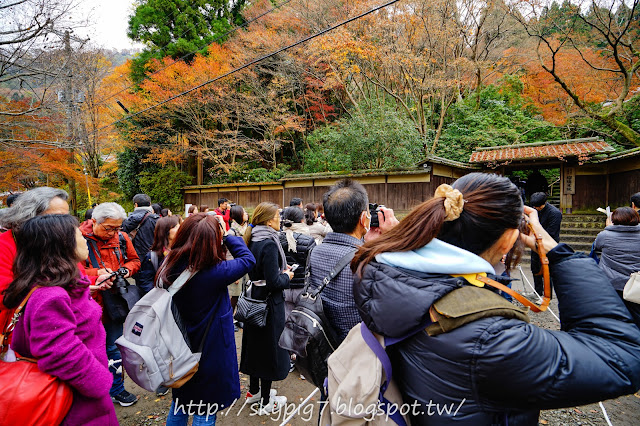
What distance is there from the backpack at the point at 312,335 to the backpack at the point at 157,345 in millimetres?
783

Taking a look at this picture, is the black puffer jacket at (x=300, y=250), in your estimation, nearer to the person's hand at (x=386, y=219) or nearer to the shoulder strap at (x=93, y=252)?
the person's hand at (x=386, y=219)

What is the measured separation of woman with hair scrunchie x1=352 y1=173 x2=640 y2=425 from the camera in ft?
3.06

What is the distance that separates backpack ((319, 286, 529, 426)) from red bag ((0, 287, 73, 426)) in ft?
4.82

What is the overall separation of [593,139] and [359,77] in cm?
1192

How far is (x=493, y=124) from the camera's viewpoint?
1741cm

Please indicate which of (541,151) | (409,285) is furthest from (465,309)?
(541,151)

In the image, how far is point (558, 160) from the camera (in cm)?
1216

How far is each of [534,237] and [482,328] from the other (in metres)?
0.77

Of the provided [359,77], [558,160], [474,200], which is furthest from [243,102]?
[474,200]

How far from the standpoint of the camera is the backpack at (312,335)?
183cm

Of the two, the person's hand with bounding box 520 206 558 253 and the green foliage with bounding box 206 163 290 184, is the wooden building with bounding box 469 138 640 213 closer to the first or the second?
the green foliage with bounding box 206 163 290 184

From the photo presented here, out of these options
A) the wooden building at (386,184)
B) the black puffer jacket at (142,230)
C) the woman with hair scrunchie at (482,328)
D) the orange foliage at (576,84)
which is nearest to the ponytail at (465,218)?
the woman with hair scrunchie at (482,328)

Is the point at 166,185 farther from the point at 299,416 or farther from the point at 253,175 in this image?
the point at 299,416

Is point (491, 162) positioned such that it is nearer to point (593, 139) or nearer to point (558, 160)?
point (558, 160)
